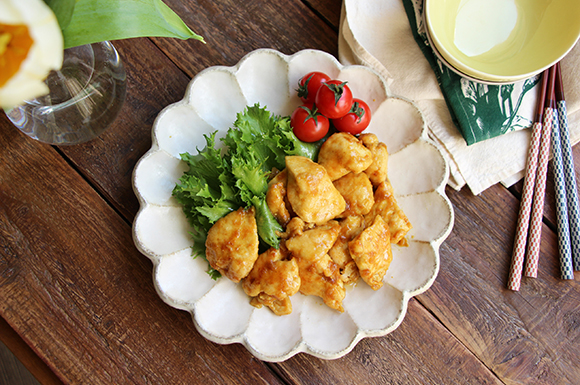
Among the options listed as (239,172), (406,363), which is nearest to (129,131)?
(239,172)

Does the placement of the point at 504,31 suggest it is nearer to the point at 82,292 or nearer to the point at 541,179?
the point at 541,179

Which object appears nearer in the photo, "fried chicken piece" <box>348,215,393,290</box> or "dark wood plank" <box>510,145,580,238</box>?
"fried chicken piece" <box>348,215,393,290</box>

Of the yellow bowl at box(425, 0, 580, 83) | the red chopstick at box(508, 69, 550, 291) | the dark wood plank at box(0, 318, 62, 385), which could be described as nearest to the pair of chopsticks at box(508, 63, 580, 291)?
the red chopstick at box(508, 69, 550, 291)

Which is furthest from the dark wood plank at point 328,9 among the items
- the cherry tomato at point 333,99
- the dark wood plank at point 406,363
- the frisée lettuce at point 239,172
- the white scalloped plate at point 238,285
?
the dark wood plank at point 406,363

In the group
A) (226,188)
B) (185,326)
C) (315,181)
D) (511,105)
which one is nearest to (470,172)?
(511,105)

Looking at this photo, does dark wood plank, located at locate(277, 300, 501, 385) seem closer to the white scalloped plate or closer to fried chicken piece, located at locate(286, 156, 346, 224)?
the white scalloped plate

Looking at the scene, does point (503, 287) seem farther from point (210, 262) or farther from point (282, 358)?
point (210, 262)
